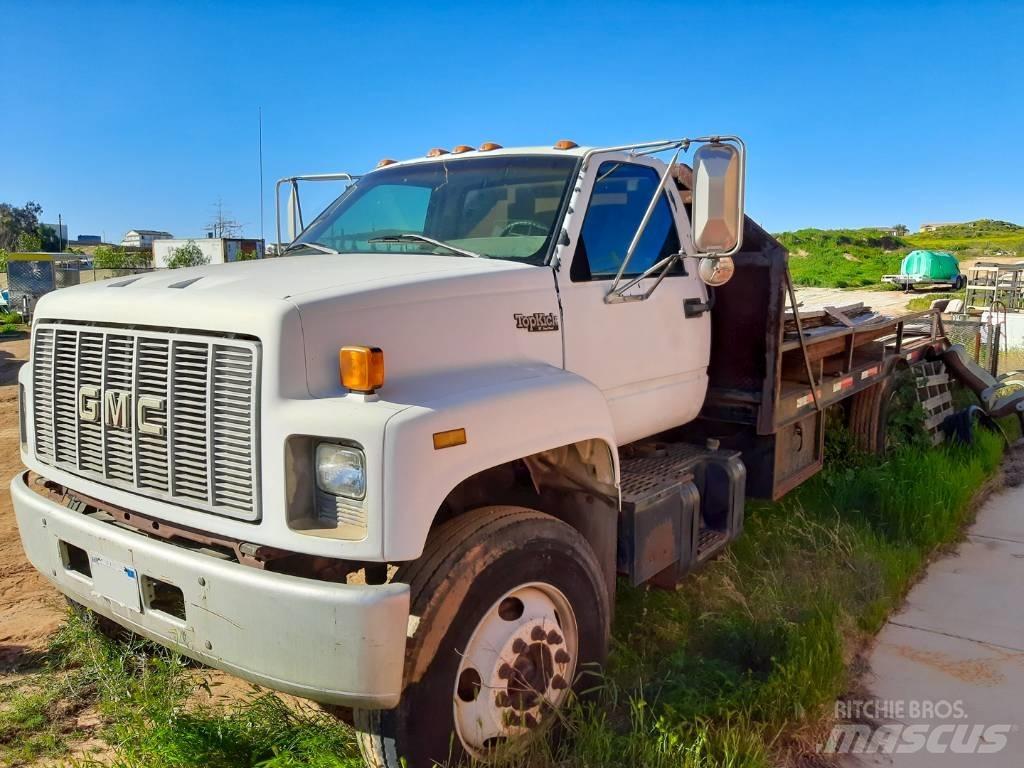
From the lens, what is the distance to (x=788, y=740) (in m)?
3.54

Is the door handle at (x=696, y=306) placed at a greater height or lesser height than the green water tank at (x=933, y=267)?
lesser

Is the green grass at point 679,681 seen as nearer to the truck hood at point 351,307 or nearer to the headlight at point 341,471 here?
the headlight at point 341,471

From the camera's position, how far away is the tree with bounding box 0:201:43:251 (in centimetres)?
7881

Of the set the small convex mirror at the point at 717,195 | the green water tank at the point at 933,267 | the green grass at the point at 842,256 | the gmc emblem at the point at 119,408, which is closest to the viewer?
the gmc emblem at the point at 119,408

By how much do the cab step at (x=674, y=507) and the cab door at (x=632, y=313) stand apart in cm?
22

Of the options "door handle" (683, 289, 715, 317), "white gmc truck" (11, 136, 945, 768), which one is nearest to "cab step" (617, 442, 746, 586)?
"white gmc truck" (11, 136, 945, 768)

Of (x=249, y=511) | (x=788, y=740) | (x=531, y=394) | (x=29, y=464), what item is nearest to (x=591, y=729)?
(x=788, y=740)

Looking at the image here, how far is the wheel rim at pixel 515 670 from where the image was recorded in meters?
3.03

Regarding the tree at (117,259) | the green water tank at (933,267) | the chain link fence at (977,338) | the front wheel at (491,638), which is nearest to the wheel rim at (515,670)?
the front wheel at (491,638)

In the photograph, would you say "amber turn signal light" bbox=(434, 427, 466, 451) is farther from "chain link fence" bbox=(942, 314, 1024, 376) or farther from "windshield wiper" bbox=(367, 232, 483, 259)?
"chain link fence" bbox=(942, 314, 1024, 376)

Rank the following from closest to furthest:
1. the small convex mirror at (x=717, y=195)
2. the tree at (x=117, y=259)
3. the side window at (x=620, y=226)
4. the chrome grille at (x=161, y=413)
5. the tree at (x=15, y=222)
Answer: the chrome grille at (x=161, y=413) < the small convex mirror at (x=717, y=195) < the side window at (x=620, y=226) < the tree at (x=117, y=259) < the tree at (x=15, y=222)

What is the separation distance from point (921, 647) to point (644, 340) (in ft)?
7.07

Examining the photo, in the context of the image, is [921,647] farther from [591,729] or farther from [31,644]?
[31,644]

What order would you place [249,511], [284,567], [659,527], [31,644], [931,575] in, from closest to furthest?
[249,511] → [284,567] → [659,527] → [31,644] → [931,575]
